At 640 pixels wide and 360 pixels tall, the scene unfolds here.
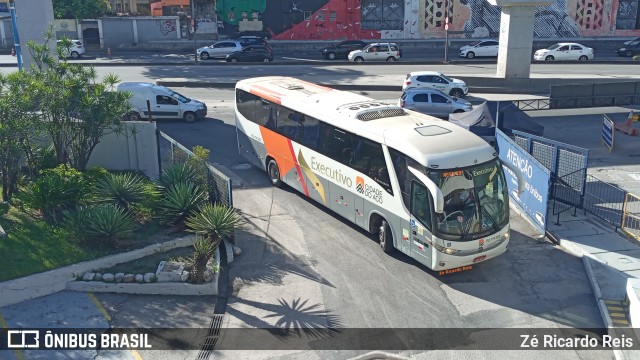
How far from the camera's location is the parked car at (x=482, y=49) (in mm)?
49812

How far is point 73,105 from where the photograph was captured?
56.7ft

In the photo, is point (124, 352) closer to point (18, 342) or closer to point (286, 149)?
point (18, 342)

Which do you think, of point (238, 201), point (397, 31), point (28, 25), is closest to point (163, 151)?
point (238, 201)

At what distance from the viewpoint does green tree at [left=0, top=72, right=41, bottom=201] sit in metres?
Answer: 16.1

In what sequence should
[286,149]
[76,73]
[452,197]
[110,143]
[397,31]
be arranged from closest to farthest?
[452,197]
[76,73]
[286,149]
[110,143]
[397,31]

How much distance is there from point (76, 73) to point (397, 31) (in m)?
46.5

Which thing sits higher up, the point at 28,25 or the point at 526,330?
the point at 28,25

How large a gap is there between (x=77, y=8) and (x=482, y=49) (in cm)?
3477

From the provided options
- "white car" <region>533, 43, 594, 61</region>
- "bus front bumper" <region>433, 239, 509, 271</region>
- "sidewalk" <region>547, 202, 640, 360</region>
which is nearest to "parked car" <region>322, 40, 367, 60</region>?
"white car" <region>533, 43, 594, 61</region>

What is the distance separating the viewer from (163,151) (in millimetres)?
20625

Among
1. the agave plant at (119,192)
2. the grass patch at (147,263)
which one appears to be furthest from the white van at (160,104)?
the grass patch at (147,263)

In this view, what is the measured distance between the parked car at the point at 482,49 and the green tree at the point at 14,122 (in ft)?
128

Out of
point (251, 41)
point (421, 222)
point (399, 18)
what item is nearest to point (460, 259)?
point (421, 222)

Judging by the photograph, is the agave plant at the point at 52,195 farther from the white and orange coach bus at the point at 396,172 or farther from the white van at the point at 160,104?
the white van at the point at 160,104
